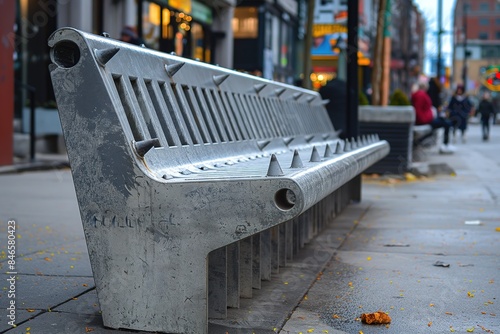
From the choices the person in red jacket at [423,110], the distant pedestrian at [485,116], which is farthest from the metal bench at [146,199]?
the distant pedestrian at [485,116]

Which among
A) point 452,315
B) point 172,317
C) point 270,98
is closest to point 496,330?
point 452,315

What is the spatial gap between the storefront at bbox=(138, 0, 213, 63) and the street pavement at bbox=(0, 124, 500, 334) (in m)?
14.2

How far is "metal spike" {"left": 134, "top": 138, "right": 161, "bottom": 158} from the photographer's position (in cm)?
383

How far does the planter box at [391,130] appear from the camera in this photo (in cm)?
1372

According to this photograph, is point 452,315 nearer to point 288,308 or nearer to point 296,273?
point 288,308

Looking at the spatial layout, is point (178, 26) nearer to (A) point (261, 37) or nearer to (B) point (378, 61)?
(B) point (378, 61)

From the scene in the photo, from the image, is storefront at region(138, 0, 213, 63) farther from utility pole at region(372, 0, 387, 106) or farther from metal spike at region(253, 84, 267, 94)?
metal spike at region(253, 84, 267, 94)

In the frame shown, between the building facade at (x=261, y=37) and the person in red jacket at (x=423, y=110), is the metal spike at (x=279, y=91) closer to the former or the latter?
the person in red jacket at (x=423, y=110)

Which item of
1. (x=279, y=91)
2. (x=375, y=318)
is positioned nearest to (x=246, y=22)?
(x=279, y=91)

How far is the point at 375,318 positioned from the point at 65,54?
1.91 m

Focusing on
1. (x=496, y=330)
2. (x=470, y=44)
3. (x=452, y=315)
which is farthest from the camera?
(x=470, y=44)

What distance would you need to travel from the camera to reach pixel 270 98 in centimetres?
796

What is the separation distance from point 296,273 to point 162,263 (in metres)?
1.85

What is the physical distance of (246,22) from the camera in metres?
39.0
